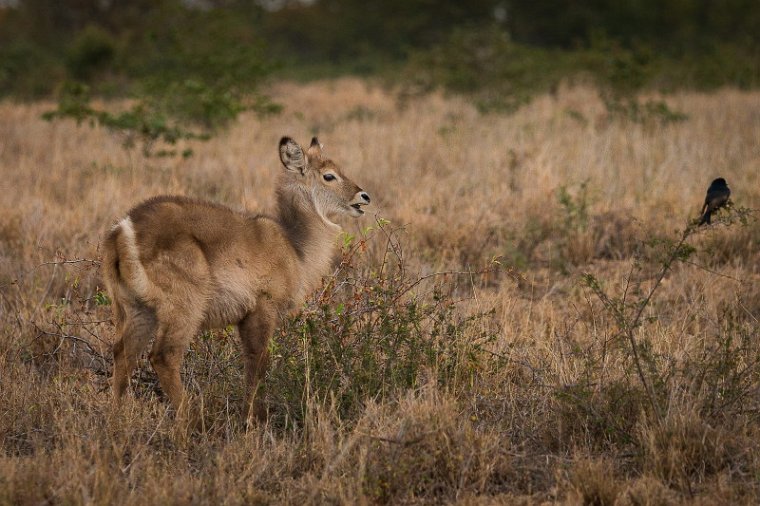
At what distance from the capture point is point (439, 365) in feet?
17.6

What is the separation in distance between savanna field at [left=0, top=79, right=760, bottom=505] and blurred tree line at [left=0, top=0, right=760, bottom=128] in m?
4.73

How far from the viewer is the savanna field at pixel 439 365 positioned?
13.9ft

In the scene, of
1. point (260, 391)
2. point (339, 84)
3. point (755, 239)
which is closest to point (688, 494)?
point (260, 391)

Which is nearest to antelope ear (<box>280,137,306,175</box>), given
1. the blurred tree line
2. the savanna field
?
the savanna field

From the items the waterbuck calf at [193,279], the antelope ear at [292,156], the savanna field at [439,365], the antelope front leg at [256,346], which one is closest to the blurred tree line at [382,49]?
the savanna field at [439,365]

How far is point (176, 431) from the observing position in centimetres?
475

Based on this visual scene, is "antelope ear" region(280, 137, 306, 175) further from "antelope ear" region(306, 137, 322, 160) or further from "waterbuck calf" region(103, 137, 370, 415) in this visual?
"waterbuck calf" region(103, 137, 370, 415)

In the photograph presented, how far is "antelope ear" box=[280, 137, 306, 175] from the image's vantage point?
5941mm

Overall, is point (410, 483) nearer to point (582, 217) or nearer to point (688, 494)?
point (688, 494)

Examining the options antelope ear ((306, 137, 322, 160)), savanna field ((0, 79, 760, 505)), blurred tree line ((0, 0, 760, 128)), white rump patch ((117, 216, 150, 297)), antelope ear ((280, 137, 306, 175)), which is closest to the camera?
savanna field ((0, 79, 760, 505))

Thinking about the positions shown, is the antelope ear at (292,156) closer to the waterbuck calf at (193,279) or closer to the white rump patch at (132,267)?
the waterbuck calf at (193,279)

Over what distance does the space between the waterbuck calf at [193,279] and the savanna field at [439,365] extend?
22 cm

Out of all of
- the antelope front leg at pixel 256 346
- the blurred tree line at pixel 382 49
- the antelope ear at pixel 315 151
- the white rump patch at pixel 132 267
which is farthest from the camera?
the blurred tree line at pixel 382 49

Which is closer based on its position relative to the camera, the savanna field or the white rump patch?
the savanna field
